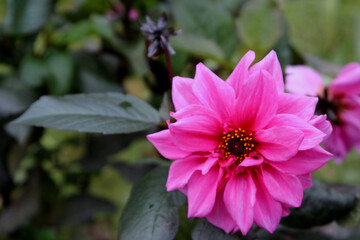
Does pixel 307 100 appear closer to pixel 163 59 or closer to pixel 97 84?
pixel 163 59

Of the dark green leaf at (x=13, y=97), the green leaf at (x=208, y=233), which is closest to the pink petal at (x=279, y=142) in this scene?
the green leaf at (x=208, y=233)

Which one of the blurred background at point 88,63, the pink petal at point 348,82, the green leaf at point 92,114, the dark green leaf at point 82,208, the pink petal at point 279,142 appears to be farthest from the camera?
the dark green leaf at point 82,208

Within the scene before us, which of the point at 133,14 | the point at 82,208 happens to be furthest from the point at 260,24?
the point at 82,208

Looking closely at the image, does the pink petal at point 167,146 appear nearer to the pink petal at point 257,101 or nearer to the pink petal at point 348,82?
the pink petal at point 257,101

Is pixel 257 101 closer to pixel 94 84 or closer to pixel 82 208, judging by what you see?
pixel 94 84

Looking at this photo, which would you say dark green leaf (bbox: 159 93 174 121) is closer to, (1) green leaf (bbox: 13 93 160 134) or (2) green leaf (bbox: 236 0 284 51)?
(1) green leaf (bbox: 13 93 160 134)

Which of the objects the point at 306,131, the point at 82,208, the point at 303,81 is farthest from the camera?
the point at 82,208
